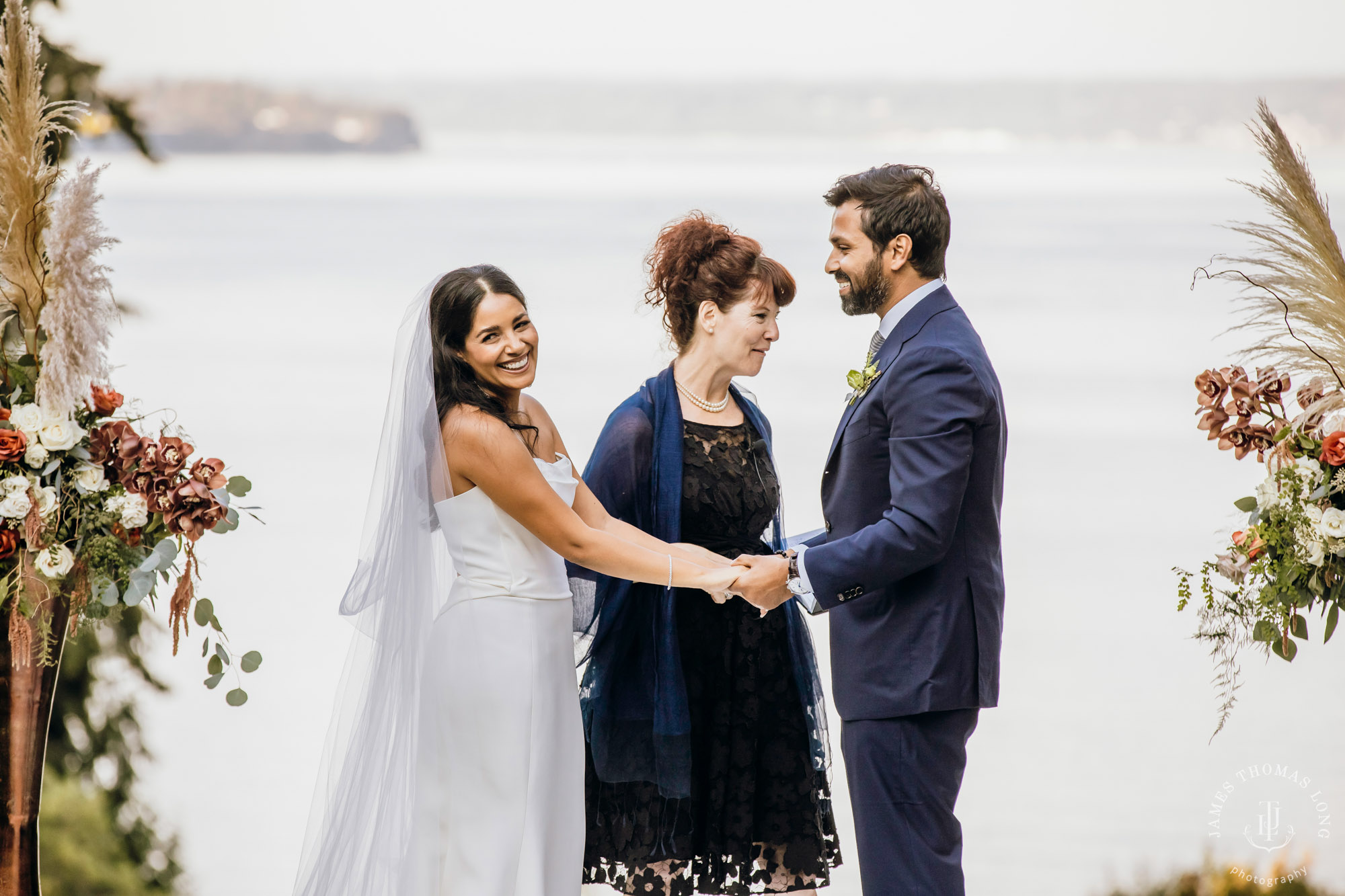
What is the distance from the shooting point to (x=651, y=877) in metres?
2.73

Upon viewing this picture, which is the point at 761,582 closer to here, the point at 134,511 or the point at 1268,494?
the point at 1268,494

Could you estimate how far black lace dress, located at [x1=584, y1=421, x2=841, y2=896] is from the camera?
8.98 feet

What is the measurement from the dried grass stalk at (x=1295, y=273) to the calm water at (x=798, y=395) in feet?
4.36

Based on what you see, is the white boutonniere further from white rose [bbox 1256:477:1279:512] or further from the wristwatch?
white rose [bbox 1256:477:1279:512]

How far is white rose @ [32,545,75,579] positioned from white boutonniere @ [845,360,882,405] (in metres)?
1.43

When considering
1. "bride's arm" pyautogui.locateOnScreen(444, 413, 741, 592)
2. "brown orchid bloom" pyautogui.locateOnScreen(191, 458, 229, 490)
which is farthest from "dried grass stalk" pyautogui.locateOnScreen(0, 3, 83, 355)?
"bride's arm" pyautogui.locateOnScreen(444, 413, 741, 592)

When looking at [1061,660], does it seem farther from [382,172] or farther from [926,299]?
[382,172]

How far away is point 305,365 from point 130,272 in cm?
498

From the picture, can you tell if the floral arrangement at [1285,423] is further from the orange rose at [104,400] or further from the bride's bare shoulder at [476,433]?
the orange rose at [104,400]

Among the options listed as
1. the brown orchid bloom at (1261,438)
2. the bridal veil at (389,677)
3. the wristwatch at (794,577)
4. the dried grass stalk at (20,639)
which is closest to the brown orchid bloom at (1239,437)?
the brown orchid bloom at (1261,438)

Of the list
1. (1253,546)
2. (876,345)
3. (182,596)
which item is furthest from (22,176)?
(1253,546)

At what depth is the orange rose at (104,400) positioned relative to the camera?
2.24 m

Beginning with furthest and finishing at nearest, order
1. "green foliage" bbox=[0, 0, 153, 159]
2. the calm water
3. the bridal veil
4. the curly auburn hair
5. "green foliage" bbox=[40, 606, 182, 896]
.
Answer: the calm water, "green foliage" bbox=[40, 606, 182, 896], "green foliage" bbox=[0, 0, 153, 159], the curly auburn hair, the bridal veil

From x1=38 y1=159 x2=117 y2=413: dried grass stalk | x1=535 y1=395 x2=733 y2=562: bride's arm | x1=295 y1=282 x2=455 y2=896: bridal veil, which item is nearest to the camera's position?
x1=38 y1=159 x2=117 y2=413: dried grass stalk
